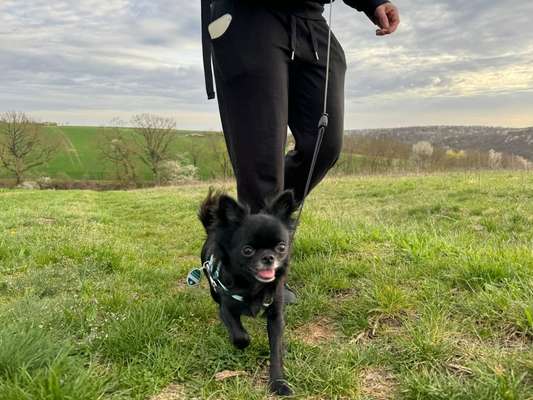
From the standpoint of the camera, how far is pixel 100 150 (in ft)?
189

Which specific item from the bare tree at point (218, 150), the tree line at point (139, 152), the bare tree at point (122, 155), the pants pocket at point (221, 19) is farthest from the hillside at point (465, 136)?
the pants pocket at point (221, 19)

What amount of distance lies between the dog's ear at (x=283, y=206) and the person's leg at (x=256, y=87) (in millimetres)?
347

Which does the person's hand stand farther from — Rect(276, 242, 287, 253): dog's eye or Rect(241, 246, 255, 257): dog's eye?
Rect(241, 246, 255, 257): dog's eye

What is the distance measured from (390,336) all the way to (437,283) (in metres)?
0.74

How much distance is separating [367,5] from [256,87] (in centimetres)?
135

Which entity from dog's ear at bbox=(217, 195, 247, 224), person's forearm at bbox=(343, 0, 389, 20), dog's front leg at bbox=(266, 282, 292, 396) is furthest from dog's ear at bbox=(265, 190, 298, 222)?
person's forearm at bbox=(343, 0, 389, 20)

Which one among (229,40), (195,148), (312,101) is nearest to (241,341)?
(312,101)

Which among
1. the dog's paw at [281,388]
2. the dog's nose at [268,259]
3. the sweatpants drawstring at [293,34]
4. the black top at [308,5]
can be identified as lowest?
the dog's paw at [281,388]

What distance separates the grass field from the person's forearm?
1991mm

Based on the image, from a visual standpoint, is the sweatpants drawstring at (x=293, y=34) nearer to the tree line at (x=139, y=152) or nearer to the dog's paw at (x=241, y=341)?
the dog's paw at (x=241, y=341)

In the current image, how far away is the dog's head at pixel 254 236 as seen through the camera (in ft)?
8.37

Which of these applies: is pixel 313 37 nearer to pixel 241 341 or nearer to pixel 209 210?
pixel 209 210

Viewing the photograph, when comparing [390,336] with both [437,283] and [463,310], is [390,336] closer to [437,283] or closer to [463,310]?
[463,310]

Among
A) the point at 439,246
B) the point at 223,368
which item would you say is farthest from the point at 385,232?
the point at 223,368
